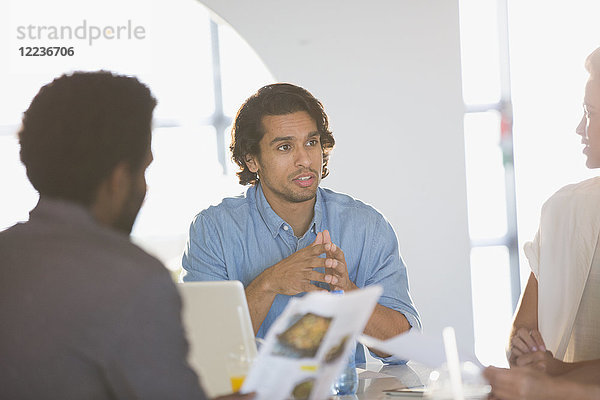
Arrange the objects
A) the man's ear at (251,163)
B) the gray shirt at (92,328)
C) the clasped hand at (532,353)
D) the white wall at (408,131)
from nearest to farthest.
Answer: the gray shirt at (92,328) < the clasped hand at (532,353) < the man's ear at (251,163) < the white wall at (408,131)

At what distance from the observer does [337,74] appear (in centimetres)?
465

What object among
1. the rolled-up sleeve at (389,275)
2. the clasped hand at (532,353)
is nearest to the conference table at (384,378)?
the rolled-up sleeve at (389,275)

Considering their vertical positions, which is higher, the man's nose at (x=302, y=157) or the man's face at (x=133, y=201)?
the man's nose at (x=302, y=157)

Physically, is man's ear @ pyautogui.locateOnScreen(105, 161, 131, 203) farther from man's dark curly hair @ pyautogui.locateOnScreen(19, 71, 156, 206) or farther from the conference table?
the conference table

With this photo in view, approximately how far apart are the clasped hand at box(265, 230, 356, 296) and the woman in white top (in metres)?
0.54

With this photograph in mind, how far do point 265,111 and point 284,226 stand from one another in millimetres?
415

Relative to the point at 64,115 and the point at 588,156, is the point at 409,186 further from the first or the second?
the point at 64,115

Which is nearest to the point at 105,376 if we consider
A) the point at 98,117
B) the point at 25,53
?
the point at 98,117

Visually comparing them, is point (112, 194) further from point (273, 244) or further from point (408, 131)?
point (408, 131)

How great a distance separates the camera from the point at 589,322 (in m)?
2.40

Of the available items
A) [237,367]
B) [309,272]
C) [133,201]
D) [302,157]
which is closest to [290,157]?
[302,157]

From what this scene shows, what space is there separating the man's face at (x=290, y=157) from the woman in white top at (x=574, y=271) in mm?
785

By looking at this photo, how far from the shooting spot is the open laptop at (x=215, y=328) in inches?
65.9

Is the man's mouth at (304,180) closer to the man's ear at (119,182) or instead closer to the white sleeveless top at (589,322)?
the white sleeveless top at (589,322)
